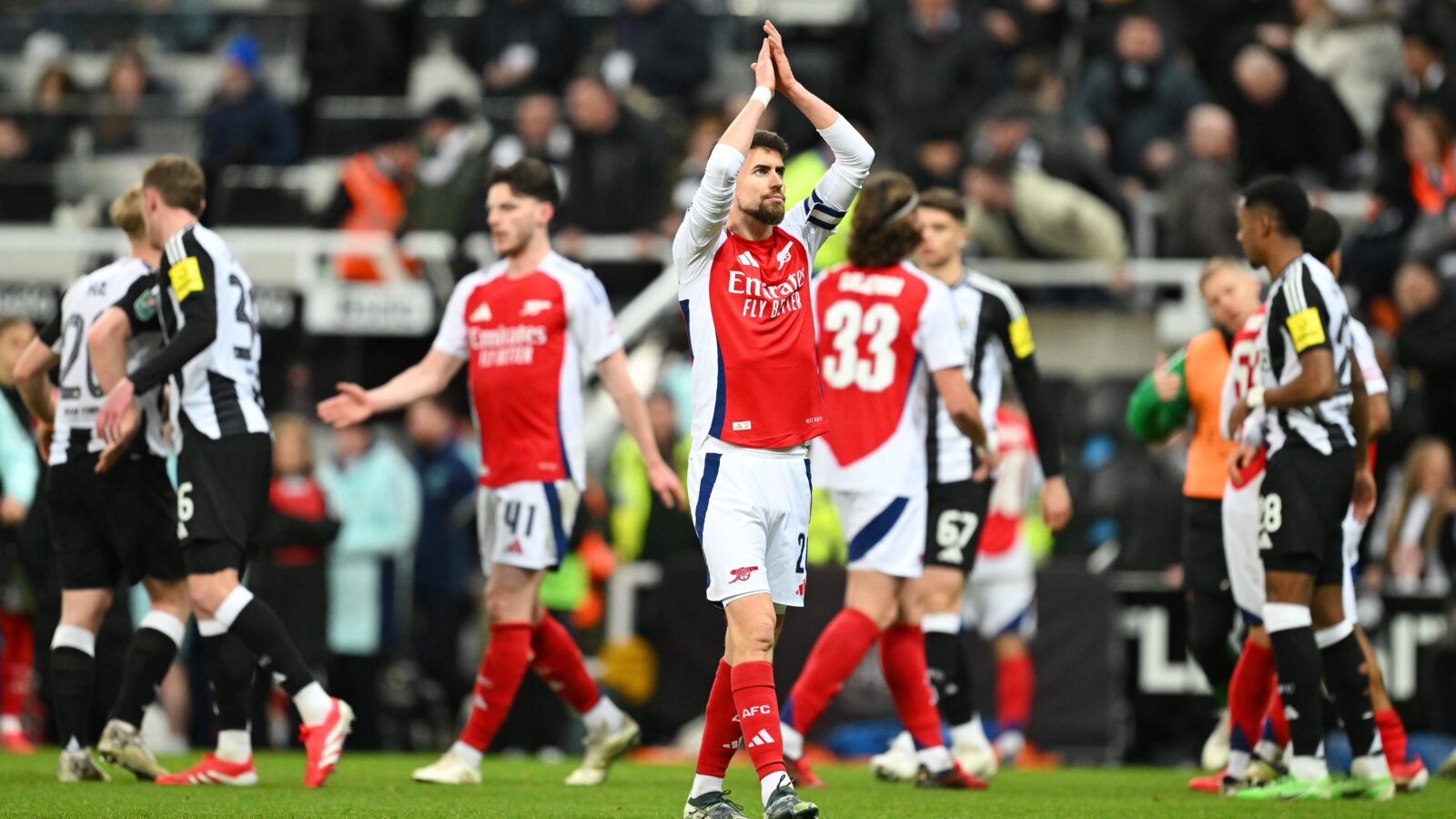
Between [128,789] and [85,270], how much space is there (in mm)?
8262

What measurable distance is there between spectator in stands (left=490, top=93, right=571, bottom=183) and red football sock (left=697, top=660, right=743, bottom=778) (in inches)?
380

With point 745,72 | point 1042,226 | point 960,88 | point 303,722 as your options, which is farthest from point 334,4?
point 303,722

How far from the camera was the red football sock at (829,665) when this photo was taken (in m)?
9.62

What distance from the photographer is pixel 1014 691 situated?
12859 mm

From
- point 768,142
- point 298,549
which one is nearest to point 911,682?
point 768,142

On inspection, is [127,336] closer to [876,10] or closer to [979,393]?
[979,393]

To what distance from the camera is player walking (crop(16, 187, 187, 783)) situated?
9727 mm

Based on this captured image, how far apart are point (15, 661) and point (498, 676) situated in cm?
551

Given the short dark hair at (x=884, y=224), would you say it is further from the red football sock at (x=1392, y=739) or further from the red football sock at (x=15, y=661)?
the red football sock at (x=15, y=661)

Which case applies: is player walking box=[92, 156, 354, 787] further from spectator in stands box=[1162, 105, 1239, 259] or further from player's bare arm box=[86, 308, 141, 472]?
spectator in stands box=[1162, 105, 1239, 259]

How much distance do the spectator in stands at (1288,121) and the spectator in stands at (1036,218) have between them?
179 centimetres

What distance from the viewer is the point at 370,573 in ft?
50.9

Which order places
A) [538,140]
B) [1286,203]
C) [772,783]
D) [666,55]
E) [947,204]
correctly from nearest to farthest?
[772,783] < [1286,203] < [947,204] < [538,140] < [666,55]

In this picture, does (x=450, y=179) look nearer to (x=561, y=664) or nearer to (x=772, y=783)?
(x=561, y=664)
